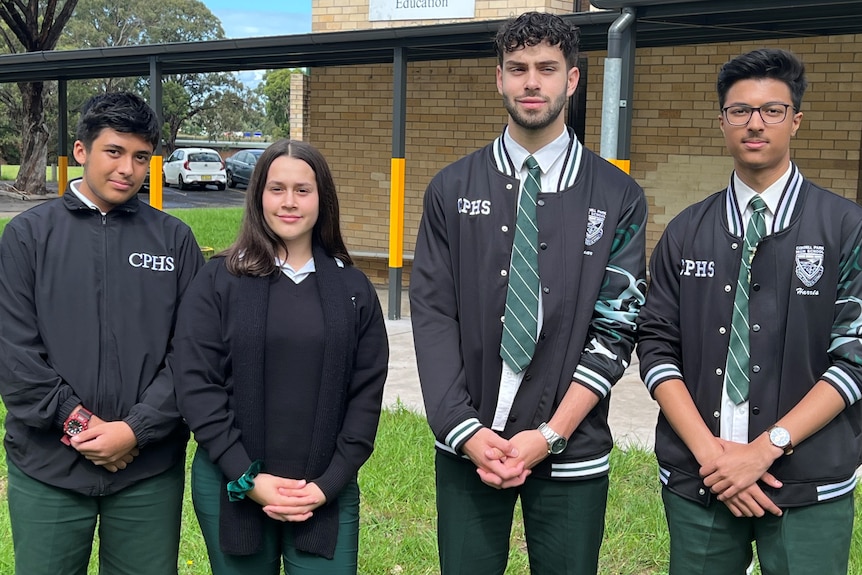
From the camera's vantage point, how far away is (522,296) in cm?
303

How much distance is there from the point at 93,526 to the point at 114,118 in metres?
1.40

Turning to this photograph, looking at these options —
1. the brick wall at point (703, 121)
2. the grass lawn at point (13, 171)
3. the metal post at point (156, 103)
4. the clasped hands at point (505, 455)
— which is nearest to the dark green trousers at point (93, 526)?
the clasped hands at point (505, 455)

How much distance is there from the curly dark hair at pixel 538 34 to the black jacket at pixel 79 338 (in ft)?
4.60

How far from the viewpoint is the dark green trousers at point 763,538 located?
288 cm

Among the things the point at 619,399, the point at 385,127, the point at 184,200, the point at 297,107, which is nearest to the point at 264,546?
the point at 619,399

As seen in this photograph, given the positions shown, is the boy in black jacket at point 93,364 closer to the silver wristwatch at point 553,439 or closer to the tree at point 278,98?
the silver wristwatch at point 553,439

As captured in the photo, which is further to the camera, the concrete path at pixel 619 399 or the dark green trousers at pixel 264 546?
the concrete path at pixel 619 399

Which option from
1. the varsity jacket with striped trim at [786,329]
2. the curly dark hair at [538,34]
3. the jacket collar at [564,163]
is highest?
the curly dark hair at [538,34]

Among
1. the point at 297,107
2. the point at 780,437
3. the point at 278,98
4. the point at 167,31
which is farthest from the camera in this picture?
the point at 278,98

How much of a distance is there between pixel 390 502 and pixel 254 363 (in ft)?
8.57

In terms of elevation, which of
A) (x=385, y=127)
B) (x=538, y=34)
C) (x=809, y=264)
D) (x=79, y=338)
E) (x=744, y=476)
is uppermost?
(x=385, y=127)

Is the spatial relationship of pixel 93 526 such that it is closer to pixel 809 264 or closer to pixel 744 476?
pixel 744 476

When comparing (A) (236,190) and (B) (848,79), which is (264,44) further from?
(A) (236,190)

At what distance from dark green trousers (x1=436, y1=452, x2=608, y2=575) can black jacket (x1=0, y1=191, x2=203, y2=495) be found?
3.23 ft
